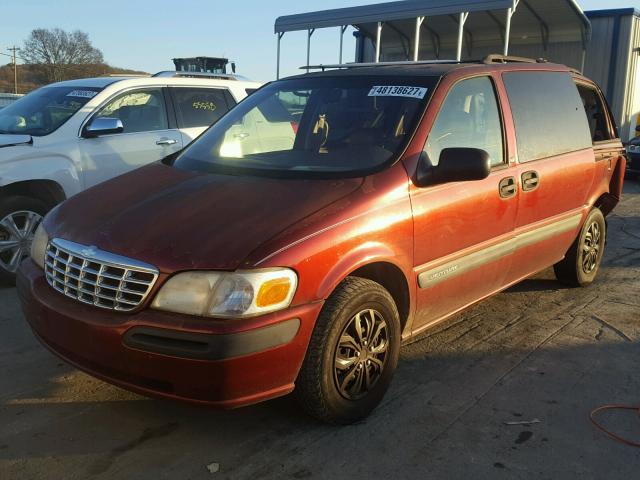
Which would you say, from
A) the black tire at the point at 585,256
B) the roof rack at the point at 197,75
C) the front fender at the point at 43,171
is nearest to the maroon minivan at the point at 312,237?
the black tire at the point at 585,256

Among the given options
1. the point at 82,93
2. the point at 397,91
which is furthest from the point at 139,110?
the point at 397,91

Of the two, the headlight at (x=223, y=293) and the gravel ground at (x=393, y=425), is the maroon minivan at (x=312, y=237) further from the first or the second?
the gravel ground at (x=393, y=425)

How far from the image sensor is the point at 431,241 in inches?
138

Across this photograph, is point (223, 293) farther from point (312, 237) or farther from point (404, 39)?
point (404, 39)

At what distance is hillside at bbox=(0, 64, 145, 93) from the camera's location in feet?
197

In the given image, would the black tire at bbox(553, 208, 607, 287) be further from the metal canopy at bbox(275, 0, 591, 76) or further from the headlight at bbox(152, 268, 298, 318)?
the metal canopy at bbox(275, 0, 591, 76)

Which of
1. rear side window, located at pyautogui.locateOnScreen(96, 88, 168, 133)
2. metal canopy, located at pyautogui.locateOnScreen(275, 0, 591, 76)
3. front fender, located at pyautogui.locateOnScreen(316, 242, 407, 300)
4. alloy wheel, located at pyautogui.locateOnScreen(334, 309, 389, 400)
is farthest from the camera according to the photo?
metal canopy, located at pyautogui.locateOnScreen(275, 0, 591, 76)

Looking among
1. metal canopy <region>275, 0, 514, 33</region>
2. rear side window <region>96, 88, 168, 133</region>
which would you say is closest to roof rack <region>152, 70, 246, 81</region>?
rear side window <region>96, 88, 168, 133</region>

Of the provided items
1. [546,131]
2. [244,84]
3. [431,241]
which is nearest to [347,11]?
[244,84]

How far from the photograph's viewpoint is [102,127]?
5527 mm

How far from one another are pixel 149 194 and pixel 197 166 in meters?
0.51

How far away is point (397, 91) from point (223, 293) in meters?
1.84

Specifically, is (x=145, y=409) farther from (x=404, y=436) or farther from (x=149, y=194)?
(x=404, y=436)

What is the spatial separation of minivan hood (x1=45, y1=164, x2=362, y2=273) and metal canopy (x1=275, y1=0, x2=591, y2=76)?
14.0 m
